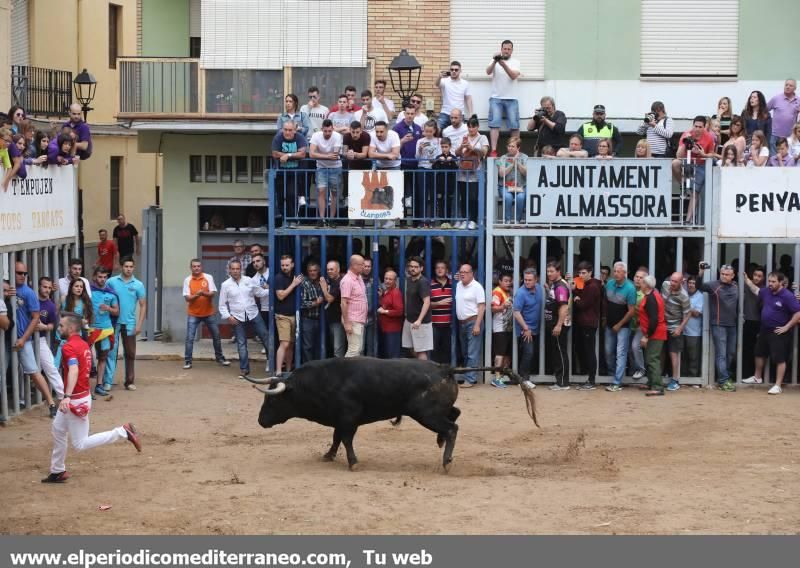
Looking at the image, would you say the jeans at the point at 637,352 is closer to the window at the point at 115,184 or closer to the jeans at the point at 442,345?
the jeans at the point at 442,345

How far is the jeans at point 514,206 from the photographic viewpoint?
70.1 feet

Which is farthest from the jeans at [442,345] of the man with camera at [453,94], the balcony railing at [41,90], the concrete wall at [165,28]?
the balcony railing at [41,90]

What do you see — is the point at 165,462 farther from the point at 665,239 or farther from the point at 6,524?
the point at 665,239

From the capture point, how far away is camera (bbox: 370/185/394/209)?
21484mm

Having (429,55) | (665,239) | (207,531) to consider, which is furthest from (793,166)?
(207,531)

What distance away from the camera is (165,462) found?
15.5 m

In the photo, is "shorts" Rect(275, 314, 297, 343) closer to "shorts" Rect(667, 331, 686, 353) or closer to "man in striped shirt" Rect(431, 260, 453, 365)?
"man in striped shirt" Rect(431, 260, 453, 365)

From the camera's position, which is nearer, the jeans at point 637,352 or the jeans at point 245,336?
the jeans at point 637,352

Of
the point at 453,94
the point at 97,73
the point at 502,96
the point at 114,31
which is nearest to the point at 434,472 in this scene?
the point at 453,94

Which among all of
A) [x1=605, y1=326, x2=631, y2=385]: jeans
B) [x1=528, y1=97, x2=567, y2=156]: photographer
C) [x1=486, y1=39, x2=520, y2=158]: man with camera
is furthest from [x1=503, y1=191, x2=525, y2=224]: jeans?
[x1=486, y1=39, x2=520, y2=158]: man with camera

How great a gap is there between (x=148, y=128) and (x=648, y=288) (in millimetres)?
9806

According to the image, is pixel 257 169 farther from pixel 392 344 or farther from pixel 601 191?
pixel 601 191

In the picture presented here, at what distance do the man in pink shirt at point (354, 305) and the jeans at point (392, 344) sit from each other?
408 mm

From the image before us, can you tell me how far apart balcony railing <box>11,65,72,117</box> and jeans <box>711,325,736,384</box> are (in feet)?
57.8
